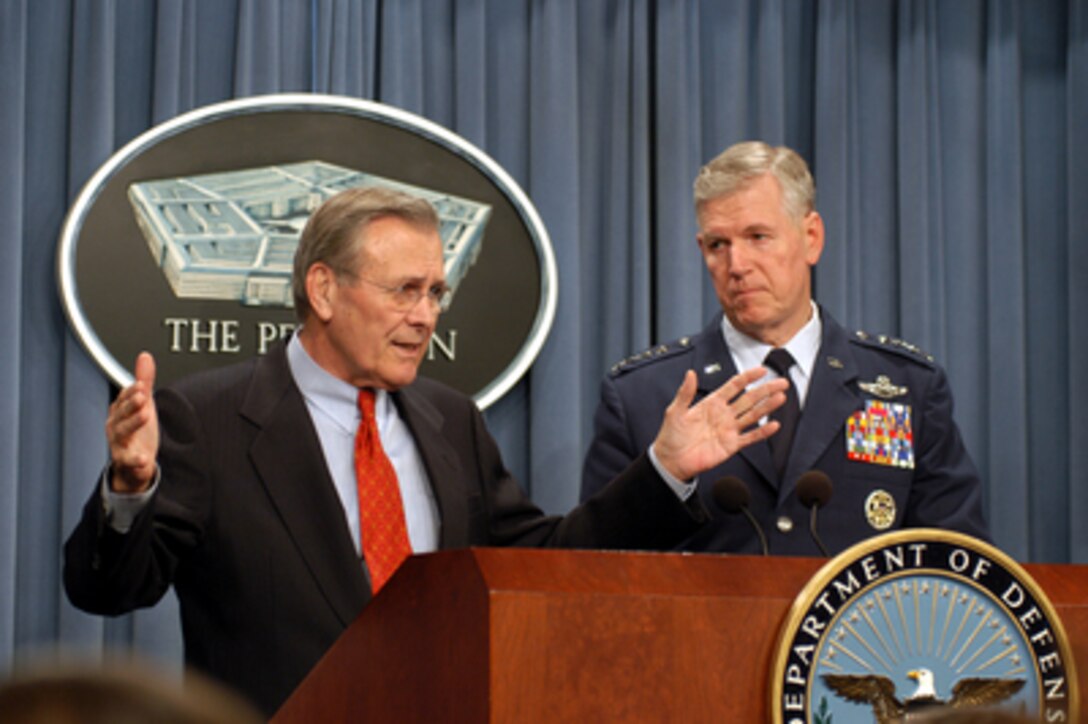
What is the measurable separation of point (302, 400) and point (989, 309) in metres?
2.56

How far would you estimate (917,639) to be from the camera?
1.70 metres

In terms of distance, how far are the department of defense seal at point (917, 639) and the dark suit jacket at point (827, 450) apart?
1104 mm

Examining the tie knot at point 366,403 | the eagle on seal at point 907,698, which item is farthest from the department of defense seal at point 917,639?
the tie knot at point 366,403

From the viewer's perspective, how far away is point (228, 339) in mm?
3615

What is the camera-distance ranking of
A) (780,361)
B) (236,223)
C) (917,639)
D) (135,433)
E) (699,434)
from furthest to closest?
1. (236,223)
2. (780,361)
3. (699,434)
4. (135,433)
5. (917,639)

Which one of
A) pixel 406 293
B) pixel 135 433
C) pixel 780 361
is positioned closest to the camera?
pixel 135 433

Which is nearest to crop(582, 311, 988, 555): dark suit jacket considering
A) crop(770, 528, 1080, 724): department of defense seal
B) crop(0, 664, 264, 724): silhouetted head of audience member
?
crop(770, 528, 1080, 724): department of defense seal

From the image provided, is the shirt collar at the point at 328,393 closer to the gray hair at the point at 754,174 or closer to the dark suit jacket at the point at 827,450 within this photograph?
the dark suit jacket at the point at 827,450

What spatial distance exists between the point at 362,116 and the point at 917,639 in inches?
95.8

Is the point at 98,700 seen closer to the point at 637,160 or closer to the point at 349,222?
the point at 349,222

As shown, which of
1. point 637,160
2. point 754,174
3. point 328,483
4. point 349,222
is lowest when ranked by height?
point 328,483

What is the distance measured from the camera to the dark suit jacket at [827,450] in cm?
295

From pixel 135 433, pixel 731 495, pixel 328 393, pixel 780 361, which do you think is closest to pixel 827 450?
pixel 780 361

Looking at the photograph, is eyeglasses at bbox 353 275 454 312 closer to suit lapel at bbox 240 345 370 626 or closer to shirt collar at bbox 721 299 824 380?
suit lapel at bbox 240 345 370 626
